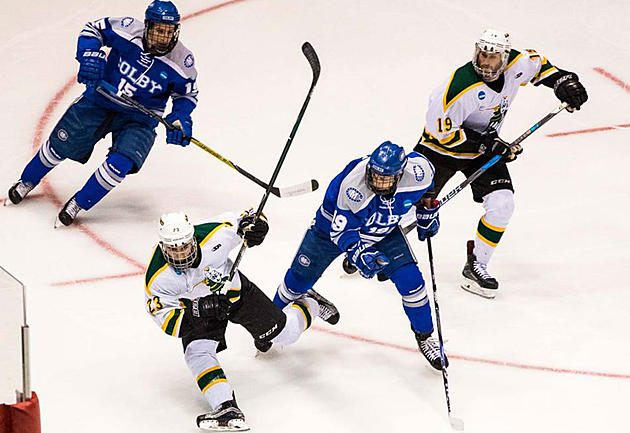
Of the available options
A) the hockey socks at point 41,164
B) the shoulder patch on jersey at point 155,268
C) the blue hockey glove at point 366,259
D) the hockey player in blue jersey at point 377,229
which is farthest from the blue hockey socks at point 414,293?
the hockey socks at point 41,164

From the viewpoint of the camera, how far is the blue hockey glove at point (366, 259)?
4281 mm

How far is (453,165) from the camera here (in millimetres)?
5184

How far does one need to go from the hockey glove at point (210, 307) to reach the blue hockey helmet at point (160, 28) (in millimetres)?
1533

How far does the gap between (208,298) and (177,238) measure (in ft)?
0.82

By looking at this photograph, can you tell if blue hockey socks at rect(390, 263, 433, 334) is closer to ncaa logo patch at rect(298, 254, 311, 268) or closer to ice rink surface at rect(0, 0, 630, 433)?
ice rink surface at rect(0, 0, 630, 433)

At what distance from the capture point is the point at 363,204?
14.4 feet

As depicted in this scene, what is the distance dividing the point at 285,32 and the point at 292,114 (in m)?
0.89

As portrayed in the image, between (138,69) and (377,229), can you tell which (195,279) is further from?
(138,69)

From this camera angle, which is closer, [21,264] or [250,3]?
[21,264]

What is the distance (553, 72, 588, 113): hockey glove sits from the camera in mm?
5062

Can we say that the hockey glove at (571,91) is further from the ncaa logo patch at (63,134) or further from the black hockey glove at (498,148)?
the ncaa logo patch at (63,134)

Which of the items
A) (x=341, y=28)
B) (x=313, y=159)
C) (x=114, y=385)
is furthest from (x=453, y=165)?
(x=341, y=28)

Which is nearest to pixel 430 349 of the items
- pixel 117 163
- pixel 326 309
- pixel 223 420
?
pixel 326 309

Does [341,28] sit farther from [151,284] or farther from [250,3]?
[151,284]
